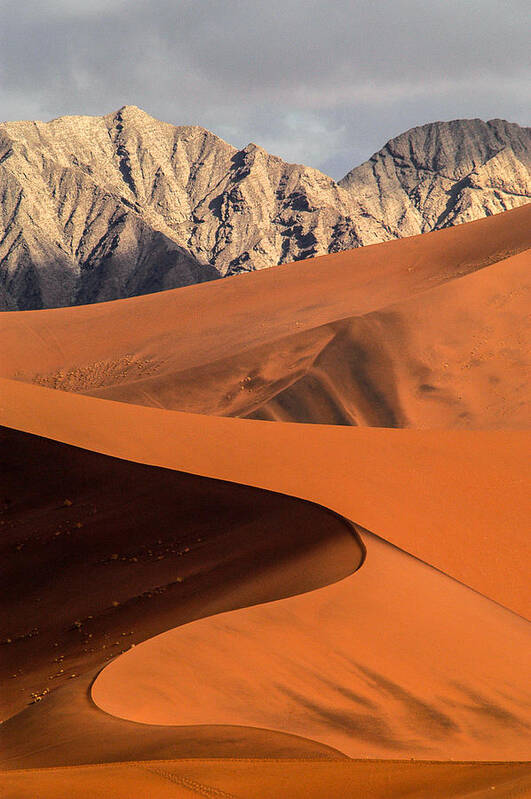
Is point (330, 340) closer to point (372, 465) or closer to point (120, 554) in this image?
point (372, 465)

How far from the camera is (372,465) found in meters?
16.4

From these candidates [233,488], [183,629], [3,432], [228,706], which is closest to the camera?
[228,706]

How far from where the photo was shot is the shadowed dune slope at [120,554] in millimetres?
10602

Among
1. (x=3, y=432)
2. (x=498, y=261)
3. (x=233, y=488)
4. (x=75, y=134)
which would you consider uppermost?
(x=75, y=134)

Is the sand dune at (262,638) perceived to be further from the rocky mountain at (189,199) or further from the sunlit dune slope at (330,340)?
the rocky mountain at (189,199)

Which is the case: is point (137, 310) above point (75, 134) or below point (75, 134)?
below

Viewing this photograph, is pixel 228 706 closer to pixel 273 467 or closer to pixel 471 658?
pixel 471 658

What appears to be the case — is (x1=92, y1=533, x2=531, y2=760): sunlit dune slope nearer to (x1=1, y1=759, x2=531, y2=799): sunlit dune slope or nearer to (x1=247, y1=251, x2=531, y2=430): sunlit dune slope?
(x1=1, y1=759, x2=531, y2=799): sunlit dune slope

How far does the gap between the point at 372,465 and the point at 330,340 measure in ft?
63.3

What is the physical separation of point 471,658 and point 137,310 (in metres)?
42.4

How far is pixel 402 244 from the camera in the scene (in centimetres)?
5094

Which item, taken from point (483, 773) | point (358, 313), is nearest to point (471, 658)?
point (483, 773)

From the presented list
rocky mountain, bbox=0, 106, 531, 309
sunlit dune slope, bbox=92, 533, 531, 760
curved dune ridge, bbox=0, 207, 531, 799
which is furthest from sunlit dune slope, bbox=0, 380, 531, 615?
rocky mountain, bbox=0, 106, 531, 309

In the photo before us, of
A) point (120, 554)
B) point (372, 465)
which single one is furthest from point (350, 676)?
point (372, 465)
